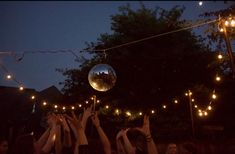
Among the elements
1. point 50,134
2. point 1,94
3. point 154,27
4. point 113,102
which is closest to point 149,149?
point 50,134

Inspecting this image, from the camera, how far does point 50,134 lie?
4.16 meters

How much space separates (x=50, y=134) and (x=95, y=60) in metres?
10.6

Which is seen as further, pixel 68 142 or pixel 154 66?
pixel 154 66

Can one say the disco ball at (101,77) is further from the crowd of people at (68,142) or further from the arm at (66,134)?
the arm at (66,134)

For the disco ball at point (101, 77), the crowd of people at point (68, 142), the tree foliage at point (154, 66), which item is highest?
the tree foliage at point (154, 66)

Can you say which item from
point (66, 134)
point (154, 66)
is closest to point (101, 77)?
point (66, 134)

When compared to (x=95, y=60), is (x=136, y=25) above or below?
above

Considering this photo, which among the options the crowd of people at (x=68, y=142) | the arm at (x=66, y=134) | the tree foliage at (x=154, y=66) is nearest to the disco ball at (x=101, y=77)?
the crowd of people at (x=68, y=142)

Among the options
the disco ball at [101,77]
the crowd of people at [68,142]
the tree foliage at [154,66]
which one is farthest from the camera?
the tree foliage at [154,66]

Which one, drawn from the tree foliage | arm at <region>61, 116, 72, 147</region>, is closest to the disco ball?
arm at <region>61, 116, 72, 147</region>

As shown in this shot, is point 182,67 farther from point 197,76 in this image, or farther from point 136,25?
point 136,25

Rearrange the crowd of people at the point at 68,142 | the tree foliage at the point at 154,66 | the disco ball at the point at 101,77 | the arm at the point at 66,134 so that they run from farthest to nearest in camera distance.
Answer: the tree foliage at the point at 154,66, the disco ball at the point at 101,77, the arm at the point at 66,134, the crowd of people at the point at 68,142

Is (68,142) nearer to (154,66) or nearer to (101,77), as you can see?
(101,77)

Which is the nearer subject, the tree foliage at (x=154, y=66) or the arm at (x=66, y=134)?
the arm at (x=66, y=134)
